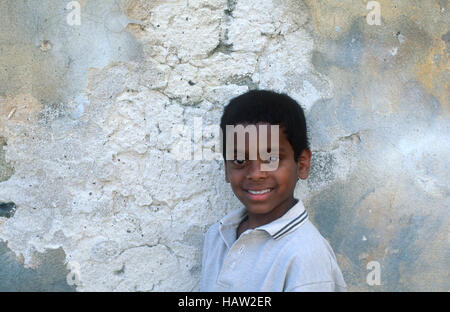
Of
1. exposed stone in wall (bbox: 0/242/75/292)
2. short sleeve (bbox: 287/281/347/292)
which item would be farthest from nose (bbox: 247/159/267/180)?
exposed stone in wall (bbox: 0/242/75/292)

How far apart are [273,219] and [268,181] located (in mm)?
152

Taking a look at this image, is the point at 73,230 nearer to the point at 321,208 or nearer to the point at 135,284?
the point at 135,284

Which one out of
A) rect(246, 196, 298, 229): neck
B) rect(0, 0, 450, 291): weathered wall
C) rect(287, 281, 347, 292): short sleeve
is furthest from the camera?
rect(0, 0, 450, 291): weathered wall

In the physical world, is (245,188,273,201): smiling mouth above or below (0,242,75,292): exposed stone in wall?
above

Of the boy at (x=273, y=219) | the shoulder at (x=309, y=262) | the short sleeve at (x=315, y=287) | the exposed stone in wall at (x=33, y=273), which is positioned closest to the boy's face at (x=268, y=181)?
the boy at (x=273, y=219)

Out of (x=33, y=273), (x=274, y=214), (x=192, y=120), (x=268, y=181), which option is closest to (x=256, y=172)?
(x=268, y=181)

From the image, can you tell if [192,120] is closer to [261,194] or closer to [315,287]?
[261,194]

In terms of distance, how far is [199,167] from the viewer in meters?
1.88

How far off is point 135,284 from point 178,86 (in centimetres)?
85

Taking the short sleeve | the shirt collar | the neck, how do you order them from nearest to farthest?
the short sleeve
the shirt collar
the neck

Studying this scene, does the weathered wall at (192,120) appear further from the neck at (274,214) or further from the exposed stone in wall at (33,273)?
the neck at (274,214)

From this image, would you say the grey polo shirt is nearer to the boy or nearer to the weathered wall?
the boy

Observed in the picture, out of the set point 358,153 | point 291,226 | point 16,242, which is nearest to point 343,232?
point 358,153

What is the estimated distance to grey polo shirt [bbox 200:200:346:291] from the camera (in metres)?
1.31
